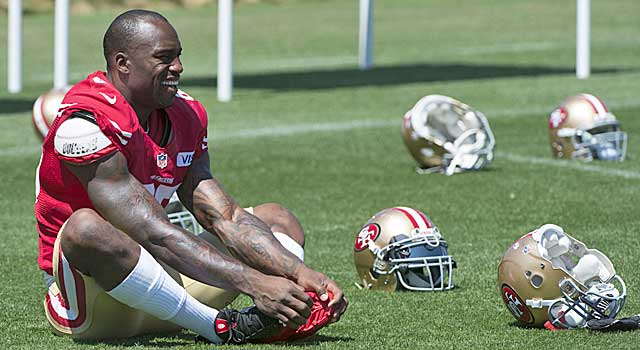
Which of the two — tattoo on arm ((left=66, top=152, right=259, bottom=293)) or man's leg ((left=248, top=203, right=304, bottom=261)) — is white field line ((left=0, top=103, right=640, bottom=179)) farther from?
tattoo on arm ((left=66, top=152, right=259, bottom=293))

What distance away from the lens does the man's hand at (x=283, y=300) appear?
4574mm

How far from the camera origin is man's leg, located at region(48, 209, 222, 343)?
4.51 m

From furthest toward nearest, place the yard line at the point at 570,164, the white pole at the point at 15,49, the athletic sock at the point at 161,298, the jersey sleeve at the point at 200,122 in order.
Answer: the white pole at the point at 15,49 < the yard line at the point at 570,164 < the jersey sleeve at the point at 200,122 < the athletic sock at the point at 161,298

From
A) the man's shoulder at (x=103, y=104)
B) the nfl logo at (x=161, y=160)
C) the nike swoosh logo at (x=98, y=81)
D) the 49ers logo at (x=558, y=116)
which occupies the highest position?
the nike swoosh logo at (x=98, y=81)

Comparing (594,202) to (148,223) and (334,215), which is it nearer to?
(334,215)

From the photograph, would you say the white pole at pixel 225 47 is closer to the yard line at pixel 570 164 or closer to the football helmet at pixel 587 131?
the yard line at pixel 570 164

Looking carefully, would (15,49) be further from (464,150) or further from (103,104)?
(103,104)

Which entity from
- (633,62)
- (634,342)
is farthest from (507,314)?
(633,62)

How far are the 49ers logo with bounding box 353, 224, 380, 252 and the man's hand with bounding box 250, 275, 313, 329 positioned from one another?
150cm

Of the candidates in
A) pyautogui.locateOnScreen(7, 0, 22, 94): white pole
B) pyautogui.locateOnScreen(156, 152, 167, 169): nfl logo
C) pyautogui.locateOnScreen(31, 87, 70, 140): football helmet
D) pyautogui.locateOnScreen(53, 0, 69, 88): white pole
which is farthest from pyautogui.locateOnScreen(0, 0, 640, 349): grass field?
pyautogui.locateOnScreen(156, 152, 167, 169): nfl logo

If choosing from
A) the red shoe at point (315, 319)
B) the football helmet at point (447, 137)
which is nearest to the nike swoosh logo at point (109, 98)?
the red shoe at point (315, 319)

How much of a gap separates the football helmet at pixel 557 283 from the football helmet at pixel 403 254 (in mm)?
801

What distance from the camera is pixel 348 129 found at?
12.3 m

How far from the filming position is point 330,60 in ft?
64.1
